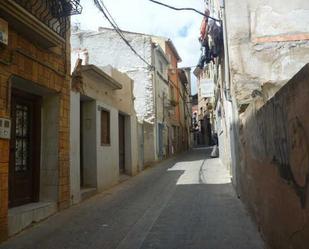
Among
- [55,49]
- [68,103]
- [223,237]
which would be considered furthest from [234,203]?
[55,49]

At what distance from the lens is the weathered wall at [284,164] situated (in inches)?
115

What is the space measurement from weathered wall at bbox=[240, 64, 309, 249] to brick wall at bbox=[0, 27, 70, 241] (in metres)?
3.71

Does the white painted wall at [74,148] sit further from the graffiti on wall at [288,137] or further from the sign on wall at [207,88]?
the sign on wall at [207,88]

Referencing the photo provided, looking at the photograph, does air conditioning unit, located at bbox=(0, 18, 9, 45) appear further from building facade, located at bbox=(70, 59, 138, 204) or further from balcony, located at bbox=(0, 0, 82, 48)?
building facade, located at bbox=(70, 59, 138, 204)

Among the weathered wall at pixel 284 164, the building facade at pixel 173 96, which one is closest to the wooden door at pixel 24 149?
the weathered wall at pixel 284 164

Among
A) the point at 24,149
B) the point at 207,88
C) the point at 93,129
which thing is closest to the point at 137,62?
the point at 207,88

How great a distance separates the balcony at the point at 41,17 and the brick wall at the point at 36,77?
0.20 m

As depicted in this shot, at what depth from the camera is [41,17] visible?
7.36 m

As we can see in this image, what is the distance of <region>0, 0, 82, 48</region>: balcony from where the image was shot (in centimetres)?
602

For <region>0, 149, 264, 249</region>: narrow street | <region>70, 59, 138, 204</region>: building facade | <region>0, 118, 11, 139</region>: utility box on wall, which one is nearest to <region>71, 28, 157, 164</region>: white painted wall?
<region>70, 59, 138, 204</region>: building facade

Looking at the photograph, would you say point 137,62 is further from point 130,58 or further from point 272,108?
point 272,108

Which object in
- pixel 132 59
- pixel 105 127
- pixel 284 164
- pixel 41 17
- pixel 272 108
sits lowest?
pixel 284 164

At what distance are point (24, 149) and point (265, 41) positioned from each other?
552 centimetres

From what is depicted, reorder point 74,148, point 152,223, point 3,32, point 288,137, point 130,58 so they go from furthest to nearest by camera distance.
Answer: point 130,58
point 74,148
point 152,223
point 3,32
point 288,137
